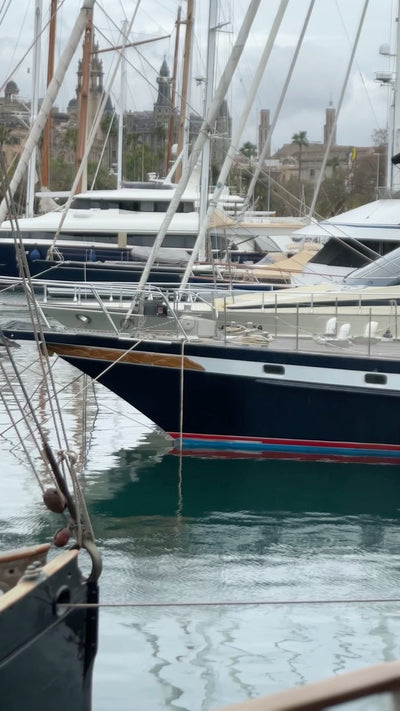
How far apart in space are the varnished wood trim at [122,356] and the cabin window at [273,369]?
3.00ft

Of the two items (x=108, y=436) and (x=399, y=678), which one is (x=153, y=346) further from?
(x=399, y=678)

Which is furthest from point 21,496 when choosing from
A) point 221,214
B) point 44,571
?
point 221,214

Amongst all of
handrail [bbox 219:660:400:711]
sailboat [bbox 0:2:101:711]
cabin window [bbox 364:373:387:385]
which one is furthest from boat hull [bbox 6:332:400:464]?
handrail [bbox 219:660:400:711]

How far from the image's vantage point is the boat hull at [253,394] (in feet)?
52.1

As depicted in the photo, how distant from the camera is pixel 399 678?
9.68ft

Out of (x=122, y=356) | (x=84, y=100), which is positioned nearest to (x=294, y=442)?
(x=122, y=356)

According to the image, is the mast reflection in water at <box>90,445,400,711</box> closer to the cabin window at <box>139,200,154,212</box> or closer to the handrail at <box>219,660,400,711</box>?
the handrail at <box>219,660,400,711</box>

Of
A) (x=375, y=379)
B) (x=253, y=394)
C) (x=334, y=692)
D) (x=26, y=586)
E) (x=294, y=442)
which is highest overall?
(x=334, y=692)

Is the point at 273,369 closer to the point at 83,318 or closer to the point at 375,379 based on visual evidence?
the point at 375,379

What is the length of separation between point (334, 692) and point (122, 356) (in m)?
13.5

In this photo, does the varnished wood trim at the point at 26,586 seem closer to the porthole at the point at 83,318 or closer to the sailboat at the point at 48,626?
the sailboat at the point at 48,626

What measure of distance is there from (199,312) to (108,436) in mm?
2621

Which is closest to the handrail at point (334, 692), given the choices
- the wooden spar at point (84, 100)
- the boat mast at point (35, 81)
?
the boat mast at point (35, 81)

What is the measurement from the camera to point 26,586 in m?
6.31
